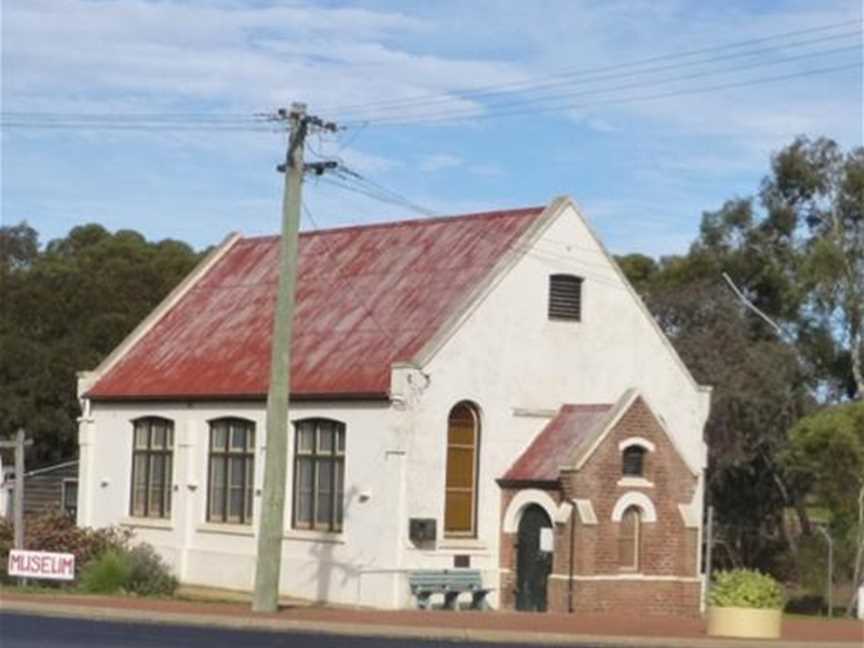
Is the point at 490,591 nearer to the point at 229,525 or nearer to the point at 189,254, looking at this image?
the point at 229,525

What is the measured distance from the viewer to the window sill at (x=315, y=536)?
3956 cm

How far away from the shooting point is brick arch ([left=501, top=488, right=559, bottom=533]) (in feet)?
127

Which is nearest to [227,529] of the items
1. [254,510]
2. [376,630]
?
[254,510]

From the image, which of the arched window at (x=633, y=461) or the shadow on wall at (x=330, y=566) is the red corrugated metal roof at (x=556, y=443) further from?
the shadow on wall at (x=330, y=566)

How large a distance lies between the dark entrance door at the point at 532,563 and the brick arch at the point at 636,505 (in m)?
1.38

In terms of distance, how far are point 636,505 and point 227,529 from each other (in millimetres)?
9451

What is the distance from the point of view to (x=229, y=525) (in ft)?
140

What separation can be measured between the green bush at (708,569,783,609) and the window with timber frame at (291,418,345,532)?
10.3 m

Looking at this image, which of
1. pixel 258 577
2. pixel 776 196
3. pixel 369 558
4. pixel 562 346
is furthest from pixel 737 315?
pixel 258 577

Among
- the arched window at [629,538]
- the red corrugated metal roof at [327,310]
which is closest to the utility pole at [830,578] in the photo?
the arched window at [629,538]

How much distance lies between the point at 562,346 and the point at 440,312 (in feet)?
9.67

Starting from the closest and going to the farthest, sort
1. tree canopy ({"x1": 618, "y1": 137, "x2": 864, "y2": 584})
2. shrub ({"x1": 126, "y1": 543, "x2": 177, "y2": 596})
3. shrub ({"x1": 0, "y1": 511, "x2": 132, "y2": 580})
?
shrub ({"x1": 126, "y1": 543, "x2": 177, "y2": 596})
shrub ({"x1": 0, "y1": 511, "x2": 132, "y2": 580})
tree canopy ({"x1": 618, "y1": 137, "x2": 864, "y2": 584})

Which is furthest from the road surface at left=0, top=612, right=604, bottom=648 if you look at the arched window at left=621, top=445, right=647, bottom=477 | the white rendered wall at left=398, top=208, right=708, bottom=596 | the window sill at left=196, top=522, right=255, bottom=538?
the window sill at left=196, top=522, right=255, bottom=538

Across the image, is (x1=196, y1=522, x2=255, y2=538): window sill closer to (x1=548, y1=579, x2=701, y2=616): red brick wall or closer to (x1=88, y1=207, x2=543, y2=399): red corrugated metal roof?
(x1=88, y1=207, x2=543, y2=399): red corrugated metal roof
